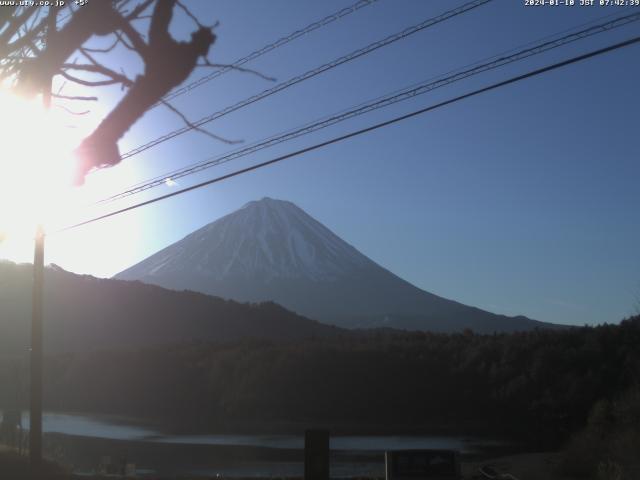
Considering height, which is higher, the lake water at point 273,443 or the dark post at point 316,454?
the dark post at point 316,454

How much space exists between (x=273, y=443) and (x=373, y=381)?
21123 mm

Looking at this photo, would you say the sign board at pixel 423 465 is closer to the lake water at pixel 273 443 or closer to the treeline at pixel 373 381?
the lake water at pixel 273 443

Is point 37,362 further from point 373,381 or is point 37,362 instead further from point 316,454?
point 373,381

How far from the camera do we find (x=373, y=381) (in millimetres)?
52875

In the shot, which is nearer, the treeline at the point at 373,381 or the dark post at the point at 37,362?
the dark post at the point at 37,362

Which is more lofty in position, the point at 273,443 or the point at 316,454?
the point at 316,454

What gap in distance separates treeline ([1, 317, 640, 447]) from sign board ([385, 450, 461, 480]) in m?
26.6

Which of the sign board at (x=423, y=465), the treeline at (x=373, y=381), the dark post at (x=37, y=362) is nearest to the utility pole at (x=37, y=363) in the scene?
the dark post at (x=37, y=362)

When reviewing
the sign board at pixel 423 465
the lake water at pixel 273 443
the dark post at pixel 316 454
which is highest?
the dark post at pixel 316 454

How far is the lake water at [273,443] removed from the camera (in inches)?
910

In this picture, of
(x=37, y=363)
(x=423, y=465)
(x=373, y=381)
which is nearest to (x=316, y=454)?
(x=423, y=465)

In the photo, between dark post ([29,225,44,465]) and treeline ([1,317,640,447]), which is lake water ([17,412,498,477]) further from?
dark post ([29,225,44,465])

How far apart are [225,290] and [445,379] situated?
354 ft

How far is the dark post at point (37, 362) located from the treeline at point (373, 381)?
25149mm
